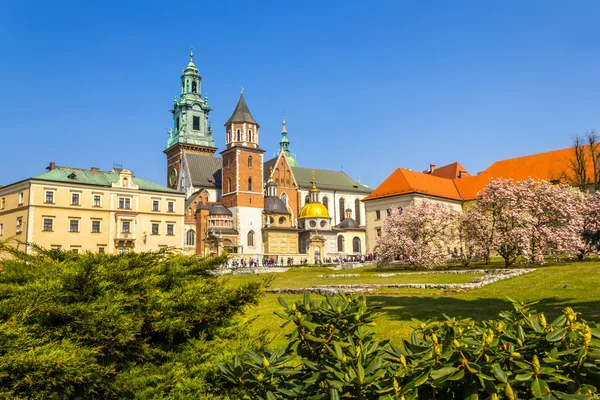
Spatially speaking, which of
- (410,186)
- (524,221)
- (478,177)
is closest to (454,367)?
(524,221)

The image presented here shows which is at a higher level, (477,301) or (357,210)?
(357,210)

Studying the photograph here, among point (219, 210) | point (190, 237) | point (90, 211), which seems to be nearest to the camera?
point (90, 211)

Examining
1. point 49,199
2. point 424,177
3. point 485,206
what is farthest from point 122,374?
point 424,177

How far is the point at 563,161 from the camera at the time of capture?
6162 centimetres

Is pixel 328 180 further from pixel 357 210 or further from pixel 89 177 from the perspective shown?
pixel 89 177

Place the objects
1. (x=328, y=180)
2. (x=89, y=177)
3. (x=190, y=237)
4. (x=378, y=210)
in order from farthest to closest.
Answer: (x=328, y=180), (x=190, y=237), (x=378, y=210), (x=89, y=177)

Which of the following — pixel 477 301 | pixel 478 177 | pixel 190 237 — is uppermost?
pixel 478 177

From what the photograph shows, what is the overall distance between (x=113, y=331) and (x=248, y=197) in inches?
2622

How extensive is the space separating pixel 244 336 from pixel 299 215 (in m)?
74.7

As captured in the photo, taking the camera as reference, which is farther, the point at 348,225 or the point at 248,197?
the point at 348,225

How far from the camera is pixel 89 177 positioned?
5119 cm

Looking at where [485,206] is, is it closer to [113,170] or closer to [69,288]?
[69,288]

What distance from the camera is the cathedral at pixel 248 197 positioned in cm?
6888

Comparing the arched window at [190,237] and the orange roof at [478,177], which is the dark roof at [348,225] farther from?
the arched window at [190,237]
